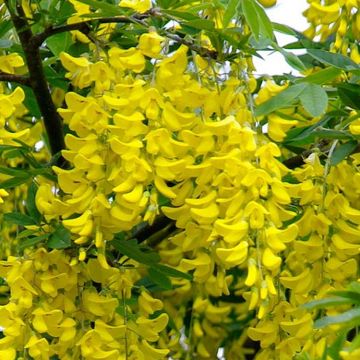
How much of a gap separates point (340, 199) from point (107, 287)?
34cm

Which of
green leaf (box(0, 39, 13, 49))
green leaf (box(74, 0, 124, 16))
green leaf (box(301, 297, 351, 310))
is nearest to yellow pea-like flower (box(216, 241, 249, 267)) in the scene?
green leaf (box(301, 297, 351, 310))

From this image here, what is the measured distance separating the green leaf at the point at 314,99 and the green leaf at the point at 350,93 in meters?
0.08

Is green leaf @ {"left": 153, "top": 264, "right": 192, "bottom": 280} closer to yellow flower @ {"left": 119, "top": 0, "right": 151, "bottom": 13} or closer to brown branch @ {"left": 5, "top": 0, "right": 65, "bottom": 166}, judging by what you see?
brown branch @ {"left": 5, "top": 0, "right": 65, "bottom": 166}

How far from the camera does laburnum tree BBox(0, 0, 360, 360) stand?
1.22 m

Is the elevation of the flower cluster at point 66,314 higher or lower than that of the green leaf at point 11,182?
lower

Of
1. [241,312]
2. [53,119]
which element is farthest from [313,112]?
[241,312]

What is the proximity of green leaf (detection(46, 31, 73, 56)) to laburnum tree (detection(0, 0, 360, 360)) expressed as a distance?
70 mm

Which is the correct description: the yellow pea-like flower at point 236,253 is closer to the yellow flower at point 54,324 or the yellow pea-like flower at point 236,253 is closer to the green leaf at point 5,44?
the yellow flower at point 54,324

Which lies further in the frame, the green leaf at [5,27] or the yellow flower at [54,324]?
the green leaf at [5,27]

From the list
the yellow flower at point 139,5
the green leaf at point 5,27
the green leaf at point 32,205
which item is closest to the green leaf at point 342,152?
the yellow flower at point 139,5

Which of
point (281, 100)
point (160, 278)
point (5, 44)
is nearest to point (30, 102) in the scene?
point (5, 44)

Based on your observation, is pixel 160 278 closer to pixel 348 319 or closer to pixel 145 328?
pixel 145 328

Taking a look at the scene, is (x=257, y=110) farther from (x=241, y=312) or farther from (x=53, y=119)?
(x=241, y=312)

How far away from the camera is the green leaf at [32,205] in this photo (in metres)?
1.46
